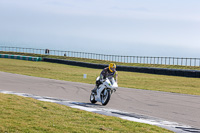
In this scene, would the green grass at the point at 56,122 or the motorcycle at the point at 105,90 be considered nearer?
the green grass at the point at 56,122

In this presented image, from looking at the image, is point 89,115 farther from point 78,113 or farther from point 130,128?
point 130,128

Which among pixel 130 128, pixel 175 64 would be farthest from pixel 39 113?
pixel 175 64

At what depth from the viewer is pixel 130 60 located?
5622 cm

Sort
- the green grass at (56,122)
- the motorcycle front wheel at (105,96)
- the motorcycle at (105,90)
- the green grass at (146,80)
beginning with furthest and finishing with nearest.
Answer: the green grass at (146,80), the motorcycle front wheel at (105,96), the motorcycle at (105,90), the green grass at (56,122)

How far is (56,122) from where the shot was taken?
29.1 ft

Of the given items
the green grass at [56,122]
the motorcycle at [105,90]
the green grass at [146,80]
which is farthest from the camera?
the green grass at [146,80]

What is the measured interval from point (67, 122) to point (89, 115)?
1.33 m

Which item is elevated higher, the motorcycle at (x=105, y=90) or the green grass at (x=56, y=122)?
the motorcycle at (x=105, y=90)

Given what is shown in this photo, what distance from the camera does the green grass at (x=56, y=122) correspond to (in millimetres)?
8055

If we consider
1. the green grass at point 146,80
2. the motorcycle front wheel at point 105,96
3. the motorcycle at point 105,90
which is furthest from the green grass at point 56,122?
the green grass at point 146,80

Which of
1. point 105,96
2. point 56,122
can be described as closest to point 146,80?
point 105,96

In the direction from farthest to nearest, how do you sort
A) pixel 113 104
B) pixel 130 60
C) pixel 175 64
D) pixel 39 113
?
1. pixel 130 60
2. pixel 175 64
3. pixel 113 104
4. pixel 39 113

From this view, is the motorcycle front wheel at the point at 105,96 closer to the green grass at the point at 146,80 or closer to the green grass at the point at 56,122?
the green grass at the point at 56,122

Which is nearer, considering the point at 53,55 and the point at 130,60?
the point at 130,60
